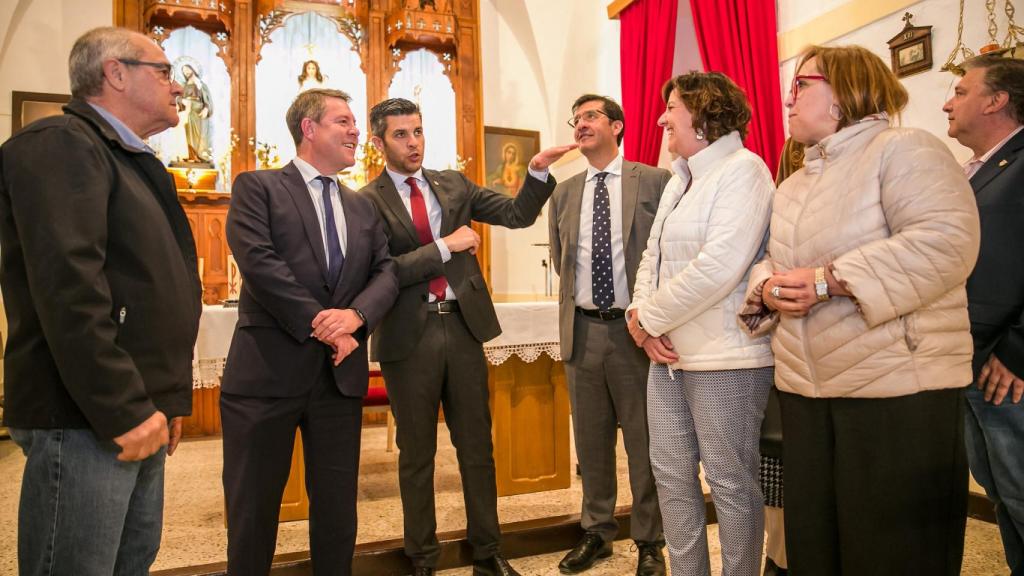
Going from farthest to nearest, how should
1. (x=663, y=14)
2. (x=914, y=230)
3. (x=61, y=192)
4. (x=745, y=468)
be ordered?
1. (x=663, y=14)
2. (x=745, y=468)
3. (x=914, y=230)
4. (x=61, y=192)

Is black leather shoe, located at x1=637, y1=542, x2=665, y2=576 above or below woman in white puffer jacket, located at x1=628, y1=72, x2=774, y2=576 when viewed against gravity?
below

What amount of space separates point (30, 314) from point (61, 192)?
0.27 metres

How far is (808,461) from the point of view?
1.73m

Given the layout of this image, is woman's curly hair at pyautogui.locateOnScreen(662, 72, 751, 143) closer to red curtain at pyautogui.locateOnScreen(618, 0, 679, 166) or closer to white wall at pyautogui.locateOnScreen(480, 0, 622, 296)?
red curtain at pyautogui.locateOnScreen(618, 0, 679, 166)

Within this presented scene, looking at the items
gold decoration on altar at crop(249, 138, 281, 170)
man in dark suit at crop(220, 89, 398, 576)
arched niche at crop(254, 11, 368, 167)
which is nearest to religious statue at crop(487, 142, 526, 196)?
arched niche at crop(254, 11, 368, 167)

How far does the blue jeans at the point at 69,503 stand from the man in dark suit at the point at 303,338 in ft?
1.99

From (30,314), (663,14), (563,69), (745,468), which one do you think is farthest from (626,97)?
(30,314)

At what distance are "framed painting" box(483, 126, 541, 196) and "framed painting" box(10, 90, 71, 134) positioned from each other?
12.6 ft

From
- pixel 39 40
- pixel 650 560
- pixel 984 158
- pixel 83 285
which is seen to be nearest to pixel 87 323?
pixel 83 285

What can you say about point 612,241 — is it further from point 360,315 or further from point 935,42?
point 935,42

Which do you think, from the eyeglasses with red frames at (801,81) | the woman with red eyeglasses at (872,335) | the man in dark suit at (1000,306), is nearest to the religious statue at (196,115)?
the eyeglasses with red frames at (801,81)

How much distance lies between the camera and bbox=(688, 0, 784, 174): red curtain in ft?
13.8

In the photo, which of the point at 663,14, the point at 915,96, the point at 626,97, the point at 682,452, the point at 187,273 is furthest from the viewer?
the point at 626,97

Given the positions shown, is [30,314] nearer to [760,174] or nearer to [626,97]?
[760,174]
